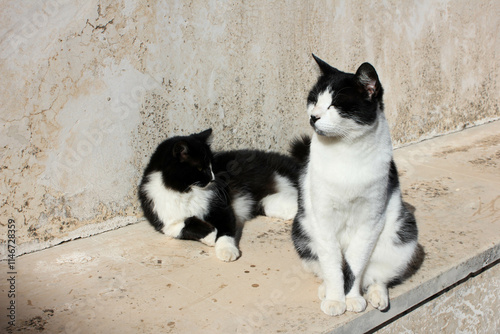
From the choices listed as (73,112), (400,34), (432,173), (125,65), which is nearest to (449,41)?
(400,34)

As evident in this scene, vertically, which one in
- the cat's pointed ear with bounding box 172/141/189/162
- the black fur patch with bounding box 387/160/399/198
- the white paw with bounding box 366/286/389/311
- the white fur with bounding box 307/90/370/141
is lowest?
the white paw with bounding box 366/286/389/311

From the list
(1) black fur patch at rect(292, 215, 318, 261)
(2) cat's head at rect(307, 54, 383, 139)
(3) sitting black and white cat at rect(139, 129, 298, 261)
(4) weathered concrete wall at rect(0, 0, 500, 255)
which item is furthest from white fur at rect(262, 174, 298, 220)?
(2) cat's head at rect(307, 54, 383, 139)

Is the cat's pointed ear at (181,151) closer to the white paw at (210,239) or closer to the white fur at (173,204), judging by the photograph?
the white fur at (173,204)

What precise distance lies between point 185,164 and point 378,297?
130 centimetres

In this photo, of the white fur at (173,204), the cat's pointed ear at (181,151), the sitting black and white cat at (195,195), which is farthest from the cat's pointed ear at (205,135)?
the white fur at (173,204)

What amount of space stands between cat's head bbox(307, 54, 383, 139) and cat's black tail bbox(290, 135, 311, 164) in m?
1.51

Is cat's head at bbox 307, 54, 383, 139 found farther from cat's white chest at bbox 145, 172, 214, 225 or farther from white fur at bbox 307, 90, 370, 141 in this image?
cat's white chest at bbox 145, 172, 214, 225

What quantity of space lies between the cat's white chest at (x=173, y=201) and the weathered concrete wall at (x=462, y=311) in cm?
123

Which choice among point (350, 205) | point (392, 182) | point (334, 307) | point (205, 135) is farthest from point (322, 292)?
point (205, 135)

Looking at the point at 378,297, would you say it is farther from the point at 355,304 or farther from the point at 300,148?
the point at 300,148

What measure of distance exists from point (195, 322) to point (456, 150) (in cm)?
338

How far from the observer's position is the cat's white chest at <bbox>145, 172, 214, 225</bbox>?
2.87m

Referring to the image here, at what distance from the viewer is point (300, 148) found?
11.6 ft

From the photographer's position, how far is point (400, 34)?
173 inches
